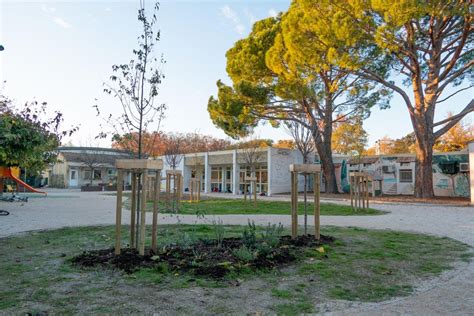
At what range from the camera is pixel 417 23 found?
1797 cm

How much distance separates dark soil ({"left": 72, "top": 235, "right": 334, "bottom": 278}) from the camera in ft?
13.1

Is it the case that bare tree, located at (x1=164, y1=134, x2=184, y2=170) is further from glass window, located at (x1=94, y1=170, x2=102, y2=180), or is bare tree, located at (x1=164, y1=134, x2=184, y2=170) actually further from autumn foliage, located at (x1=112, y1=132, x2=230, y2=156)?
glass window, located at (x1=94, y1=170, x2=102, y2=180)

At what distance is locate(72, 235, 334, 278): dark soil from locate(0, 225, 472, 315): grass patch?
0.13m

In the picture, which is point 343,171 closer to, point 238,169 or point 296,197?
point 238,169

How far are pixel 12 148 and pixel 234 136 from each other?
50.8 ft

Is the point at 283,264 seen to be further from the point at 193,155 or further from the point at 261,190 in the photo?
the point at 193,155

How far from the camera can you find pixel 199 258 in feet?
14.2

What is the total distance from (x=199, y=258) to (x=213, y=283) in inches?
31.7

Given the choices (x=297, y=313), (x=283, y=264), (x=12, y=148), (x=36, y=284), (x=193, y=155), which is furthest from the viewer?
(x=193, y=155)

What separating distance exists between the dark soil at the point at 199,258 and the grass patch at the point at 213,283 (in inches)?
5.2

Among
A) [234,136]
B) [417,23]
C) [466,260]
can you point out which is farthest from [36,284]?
[234,136]

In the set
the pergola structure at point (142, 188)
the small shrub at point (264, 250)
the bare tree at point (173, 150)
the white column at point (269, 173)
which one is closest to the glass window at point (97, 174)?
the bare tree at point (173, 150)

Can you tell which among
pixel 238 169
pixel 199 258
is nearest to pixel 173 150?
pixel 238 169

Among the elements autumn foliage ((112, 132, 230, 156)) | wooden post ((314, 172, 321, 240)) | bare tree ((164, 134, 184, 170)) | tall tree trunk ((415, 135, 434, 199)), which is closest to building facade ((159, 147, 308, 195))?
bare tree ((164, 134, 184, 170))
